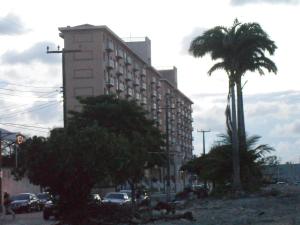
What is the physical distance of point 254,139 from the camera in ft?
192

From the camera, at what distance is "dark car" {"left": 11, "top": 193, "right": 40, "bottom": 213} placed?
5572 centimetres

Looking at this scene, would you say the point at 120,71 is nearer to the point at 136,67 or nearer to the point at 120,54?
the point at 120,54

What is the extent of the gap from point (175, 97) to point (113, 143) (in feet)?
443

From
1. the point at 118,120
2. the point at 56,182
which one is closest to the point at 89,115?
the point at 118,120

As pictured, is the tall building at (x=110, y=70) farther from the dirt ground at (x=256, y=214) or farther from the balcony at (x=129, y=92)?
the dirt ground at (x=256, y=214)

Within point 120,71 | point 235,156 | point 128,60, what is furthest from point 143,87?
point 235,156

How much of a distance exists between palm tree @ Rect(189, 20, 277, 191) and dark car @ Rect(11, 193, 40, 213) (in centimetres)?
1632

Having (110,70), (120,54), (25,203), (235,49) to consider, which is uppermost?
(120,54)

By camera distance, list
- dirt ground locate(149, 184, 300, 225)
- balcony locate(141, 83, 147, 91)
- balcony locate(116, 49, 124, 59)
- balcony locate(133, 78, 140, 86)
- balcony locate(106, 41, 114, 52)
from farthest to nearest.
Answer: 1. balcony locate(141, 83, 147, 91)
2. balcony locate(133, 78, 140, 86)
3. balcony locate(116, 49, 124, 59)
4. balcony locate(106, 41, 114, 52)
5. dirt ground locate(149, 184, 300, 225)

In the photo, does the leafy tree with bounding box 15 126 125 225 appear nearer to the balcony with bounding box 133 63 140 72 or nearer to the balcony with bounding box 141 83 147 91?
the balcony with bounding box 133 63 140 72

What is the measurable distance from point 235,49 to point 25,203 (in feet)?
66.9

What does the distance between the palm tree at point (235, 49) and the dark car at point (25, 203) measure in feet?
53.5

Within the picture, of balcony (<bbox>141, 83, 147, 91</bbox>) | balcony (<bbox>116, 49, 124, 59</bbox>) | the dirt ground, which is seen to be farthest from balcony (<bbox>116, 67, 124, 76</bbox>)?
the dirt ground

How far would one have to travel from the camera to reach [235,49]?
54625 mm
